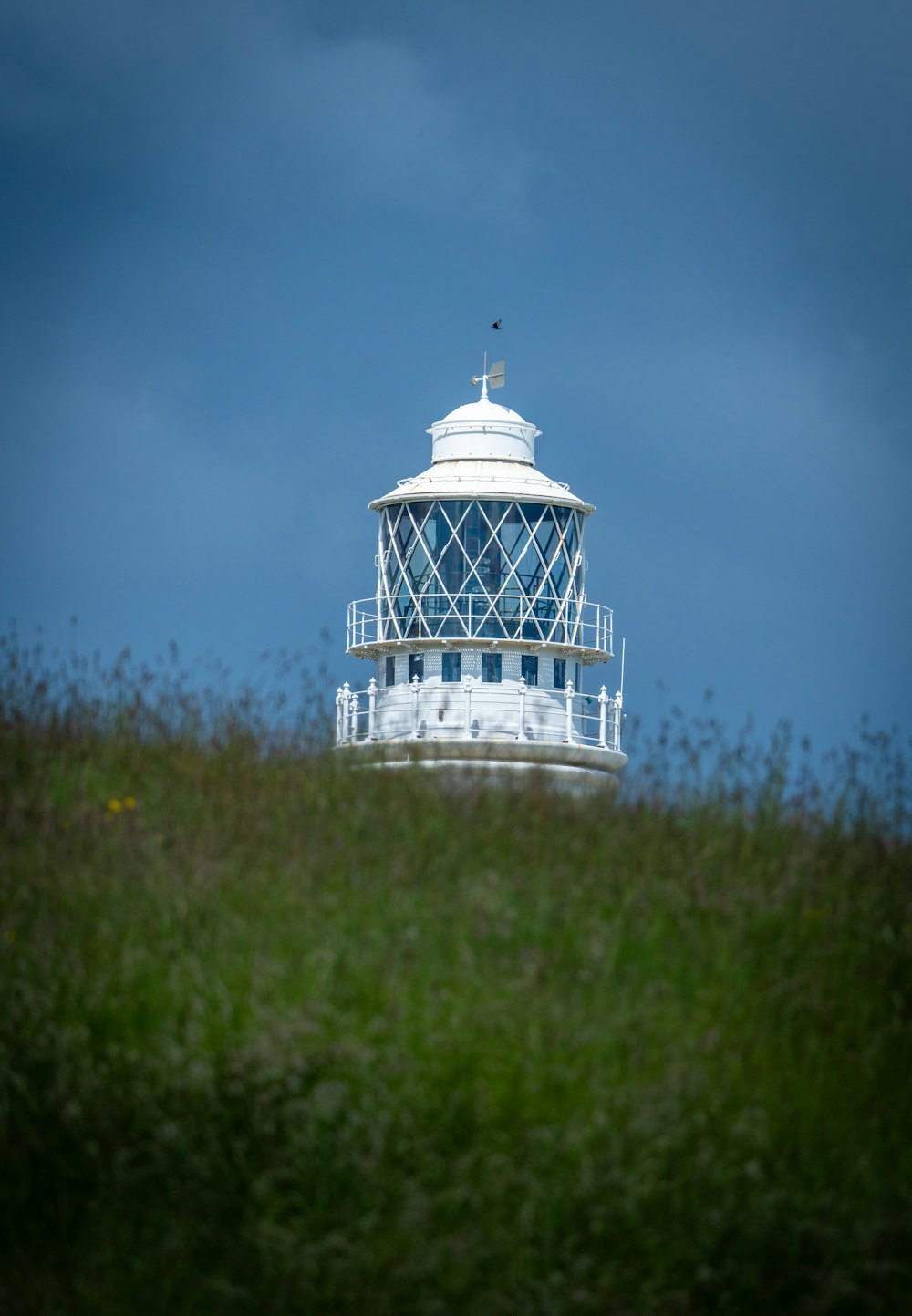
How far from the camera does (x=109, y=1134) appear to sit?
25.6 feet

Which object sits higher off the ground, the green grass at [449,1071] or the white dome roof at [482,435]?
the white dome roof at [482,435]

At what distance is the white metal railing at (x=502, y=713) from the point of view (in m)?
35.2

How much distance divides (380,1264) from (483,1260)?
430mm

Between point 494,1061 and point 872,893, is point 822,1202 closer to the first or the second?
point 494,1061

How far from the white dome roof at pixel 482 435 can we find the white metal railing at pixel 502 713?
515cm

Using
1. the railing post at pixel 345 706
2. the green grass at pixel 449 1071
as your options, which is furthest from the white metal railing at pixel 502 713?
the green grass at pixel 449 1071

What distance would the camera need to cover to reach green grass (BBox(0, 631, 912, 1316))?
284 inches

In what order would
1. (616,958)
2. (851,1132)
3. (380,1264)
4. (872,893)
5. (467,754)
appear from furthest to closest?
(467,754) < (872,893) < (616,958) < (851,1132) < (380,1264)

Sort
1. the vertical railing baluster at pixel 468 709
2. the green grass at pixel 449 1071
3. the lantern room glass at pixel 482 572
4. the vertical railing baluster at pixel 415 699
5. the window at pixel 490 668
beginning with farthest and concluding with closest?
the lantern room glass at pixel 482 572 → the window at pixel 490 668 → the vertical railing baluster at pixel 415 699 → the vertical railing baluster at pixel 468 709 → the green grass at pixel 449 1071

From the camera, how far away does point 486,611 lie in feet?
119

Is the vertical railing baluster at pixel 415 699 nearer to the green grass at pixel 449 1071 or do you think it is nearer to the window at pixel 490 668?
the window at pixel 490 668

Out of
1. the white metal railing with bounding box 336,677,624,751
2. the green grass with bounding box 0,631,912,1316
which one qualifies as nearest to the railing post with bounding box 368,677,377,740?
the white metal railing with bounding box 336,677,624,751

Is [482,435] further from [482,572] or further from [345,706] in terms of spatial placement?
[345,706]

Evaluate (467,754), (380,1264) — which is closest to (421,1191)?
(380,1264)
